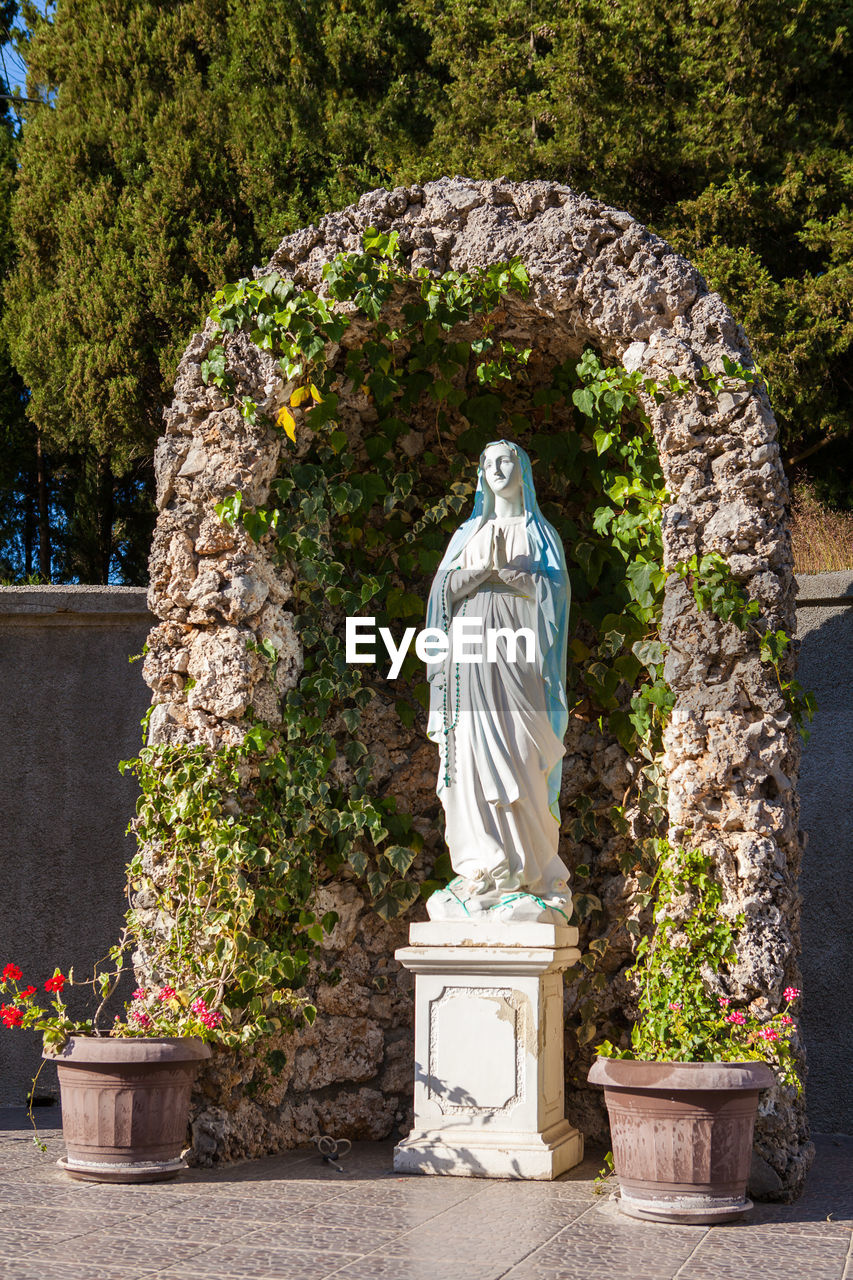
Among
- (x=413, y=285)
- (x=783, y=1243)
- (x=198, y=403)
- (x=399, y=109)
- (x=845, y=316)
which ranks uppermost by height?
(x=399, y=109)

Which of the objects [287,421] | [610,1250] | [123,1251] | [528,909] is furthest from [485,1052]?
[287,421]

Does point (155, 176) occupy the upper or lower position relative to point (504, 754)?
upper

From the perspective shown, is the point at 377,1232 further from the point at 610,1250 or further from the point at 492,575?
the point at 492,575

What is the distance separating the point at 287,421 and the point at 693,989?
2647 mm

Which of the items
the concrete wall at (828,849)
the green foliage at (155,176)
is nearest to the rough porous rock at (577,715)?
the concrete wall at (828,849)

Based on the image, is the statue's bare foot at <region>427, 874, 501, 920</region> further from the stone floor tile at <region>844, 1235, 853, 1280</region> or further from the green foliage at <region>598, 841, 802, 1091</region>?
the stone floor tile at <region>844, 1235, 853, 1280</region>

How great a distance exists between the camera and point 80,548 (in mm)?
10922

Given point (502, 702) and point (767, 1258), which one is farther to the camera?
point (502, 702)

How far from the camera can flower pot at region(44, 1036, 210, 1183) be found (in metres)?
4.15

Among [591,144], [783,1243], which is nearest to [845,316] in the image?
[591,144]

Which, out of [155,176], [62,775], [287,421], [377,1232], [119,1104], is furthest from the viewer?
[155,176]

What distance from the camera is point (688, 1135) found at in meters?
3.73

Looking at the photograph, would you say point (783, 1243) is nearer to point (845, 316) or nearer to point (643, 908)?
point (643, 908)

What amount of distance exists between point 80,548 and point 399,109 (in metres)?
4.53
